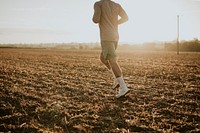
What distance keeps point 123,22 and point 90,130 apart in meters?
2.77

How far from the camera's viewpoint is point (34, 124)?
350cm

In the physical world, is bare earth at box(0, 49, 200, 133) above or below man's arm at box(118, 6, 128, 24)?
below

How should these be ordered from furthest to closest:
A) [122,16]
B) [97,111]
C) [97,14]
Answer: [122,16]
[97,14]
[97,111]

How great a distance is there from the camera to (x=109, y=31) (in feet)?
16.5

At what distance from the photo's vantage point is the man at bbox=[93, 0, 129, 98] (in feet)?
16.2

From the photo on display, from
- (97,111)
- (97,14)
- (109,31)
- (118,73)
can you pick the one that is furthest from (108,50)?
(97,111)

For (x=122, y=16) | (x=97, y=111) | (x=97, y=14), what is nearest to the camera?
(x=97, y=111)

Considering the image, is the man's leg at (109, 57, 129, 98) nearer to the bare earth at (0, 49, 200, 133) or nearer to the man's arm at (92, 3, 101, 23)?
the bare earth at (0, 49, 200, 133)

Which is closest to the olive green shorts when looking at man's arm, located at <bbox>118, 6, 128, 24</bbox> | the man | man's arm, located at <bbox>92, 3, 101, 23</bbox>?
the man

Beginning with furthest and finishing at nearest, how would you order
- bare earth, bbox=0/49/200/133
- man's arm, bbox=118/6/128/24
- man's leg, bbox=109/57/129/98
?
man's arm, bbox=118/6/128/24, man's leg, bbox=109/57/129/98, bare earth, bbox=0/49/200/133

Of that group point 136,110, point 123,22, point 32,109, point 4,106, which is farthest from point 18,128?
point 123,22

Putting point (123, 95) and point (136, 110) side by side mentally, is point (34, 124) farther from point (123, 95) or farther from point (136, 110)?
point (123, 95)

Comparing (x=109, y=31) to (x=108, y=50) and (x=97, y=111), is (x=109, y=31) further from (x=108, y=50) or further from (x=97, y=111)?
(x=97, y=111)

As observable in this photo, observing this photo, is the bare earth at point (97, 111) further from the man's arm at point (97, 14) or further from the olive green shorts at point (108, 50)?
the man's arm at point (97, 14)
